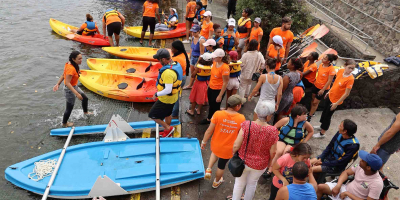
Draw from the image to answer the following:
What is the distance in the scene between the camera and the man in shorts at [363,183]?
3.15 metres

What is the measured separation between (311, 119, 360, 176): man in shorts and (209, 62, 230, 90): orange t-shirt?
2161 millimetres

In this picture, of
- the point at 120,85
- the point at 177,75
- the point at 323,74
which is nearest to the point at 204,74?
the point at 177,75

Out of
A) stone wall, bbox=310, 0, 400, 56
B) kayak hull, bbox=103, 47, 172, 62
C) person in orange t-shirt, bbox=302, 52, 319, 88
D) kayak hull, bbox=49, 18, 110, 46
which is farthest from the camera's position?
kayak hull, bbox=49, 18, 110, 46

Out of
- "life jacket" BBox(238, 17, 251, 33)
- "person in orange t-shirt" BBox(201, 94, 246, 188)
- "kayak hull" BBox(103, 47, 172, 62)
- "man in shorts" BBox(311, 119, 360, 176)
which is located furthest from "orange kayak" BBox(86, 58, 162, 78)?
"man in shorts" BBox(311, 119, 360, 176)

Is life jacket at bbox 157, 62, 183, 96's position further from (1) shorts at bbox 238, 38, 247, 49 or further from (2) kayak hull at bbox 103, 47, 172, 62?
(2) kayak hull at bbox 103, 47, 172, 62

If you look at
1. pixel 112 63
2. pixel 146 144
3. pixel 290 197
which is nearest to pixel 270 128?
pixel 290 197

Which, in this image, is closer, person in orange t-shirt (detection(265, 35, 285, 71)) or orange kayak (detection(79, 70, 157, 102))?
person in orange t-shirt (detection(265, 35, 285, 71))

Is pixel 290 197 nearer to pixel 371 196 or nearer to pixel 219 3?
pixel 371 196

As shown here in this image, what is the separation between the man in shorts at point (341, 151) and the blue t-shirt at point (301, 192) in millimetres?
1383

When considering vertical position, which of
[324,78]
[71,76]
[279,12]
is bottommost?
[71,76]

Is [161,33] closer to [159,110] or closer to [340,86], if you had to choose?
[159,110]

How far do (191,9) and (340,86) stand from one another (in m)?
6.49

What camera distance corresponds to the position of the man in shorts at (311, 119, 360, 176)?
12.1ft

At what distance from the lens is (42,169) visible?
4363mm
